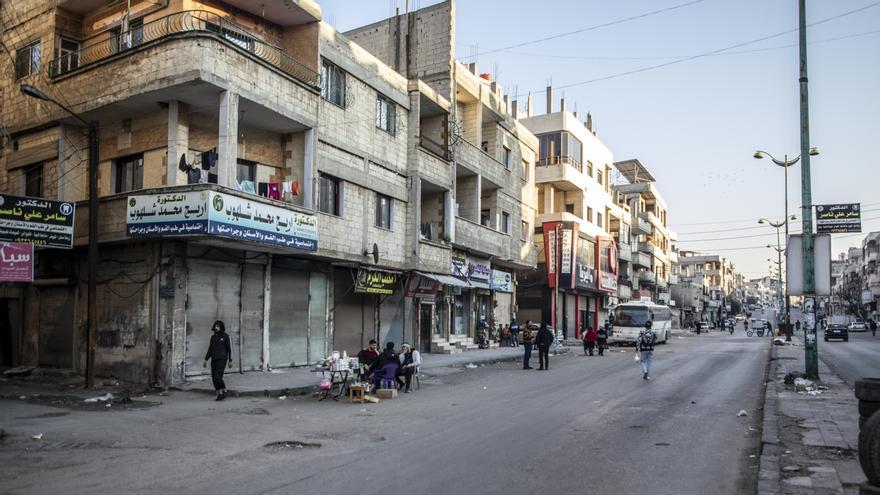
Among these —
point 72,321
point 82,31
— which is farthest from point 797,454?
point 82,31

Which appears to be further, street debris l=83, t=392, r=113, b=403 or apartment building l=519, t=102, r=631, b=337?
apartment building l=519, t=102, r=631, b=337

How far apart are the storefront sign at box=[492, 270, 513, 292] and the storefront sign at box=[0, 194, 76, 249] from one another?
74.7ft

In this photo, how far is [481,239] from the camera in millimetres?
33562

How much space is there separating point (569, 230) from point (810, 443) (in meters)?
37.7

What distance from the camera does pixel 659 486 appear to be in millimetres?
7133

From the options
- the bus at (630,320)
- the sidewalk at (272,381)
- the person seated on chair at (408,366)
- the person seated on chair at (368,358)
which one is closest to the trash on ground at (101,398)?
the sidewalk at (272,381)

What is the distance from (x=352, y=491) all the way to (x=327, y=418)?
566 centimetres

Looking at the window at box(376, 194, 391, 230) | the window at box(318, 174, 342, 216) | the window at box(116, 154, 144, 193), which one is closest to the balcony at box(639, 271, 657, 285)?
the window at box(376, 194, 391, 230)

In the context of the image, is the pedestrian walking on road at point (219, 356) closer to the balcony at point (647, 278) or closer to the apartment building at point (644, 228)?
the apartment building at point (644, 228)

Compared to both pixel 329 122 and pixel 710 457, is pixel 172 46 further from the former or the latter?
pixel 710 457

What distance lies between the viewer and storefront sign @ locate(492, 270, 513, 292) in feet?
119

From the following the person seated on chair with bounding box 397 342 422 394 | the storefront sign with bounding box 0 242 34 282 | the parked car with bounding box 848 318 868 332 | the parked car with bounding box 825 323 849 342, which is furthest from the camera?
the parked car with bounding box 848 318 868 332

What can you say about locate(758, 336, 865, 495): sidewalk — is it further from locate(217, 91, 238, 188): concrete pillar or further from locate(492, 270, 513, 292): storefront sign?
locate(492, 270, 513, 292): storefront sign

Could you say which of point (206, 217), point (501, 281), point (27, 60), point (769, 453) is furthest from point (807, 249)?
point (27, 60)
